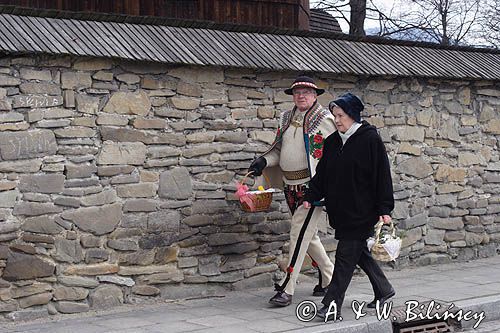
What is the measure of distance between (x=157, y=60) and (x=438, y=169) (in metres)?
3.57

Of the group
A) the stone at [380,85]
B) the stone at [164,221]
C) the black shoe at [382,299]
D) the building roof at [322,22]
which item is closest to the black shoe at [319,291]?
the black shoe at [382,299]

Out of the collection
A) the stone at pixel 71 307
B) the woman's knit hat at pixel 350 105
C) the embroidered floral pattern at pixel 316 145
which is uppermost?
the woman's knit hat at pixel 350 105

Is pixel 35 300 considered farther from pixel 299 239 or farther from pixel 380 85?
pixel 380 85

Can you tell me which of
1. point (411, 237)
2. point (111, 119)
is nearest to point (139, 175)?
point (111, 119)

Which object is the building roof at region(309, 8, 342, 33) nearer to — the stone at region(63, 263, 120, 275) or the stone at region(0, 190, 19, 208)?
the stone at region(63, 263, 120, 275)

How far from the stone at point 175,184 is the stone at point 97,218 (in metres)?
0.44

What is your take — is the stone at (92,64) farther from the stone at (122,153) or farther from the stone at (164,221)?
the stone at (164,221)

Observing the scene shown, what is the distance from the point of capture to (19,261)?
6926mm

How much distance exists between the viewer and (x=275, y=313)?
7258mm

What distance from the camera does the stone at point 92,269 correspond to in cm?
721

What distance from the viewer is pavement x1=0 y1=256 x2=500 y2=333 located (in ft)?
22.1

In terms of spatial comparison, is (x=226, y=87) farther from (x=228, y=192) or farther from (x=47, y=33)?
(x=47, y=33)

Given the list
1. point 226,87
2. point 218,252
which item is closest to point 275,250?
point 218,252

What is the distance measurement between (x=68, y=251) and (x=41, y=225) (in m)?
0.31
